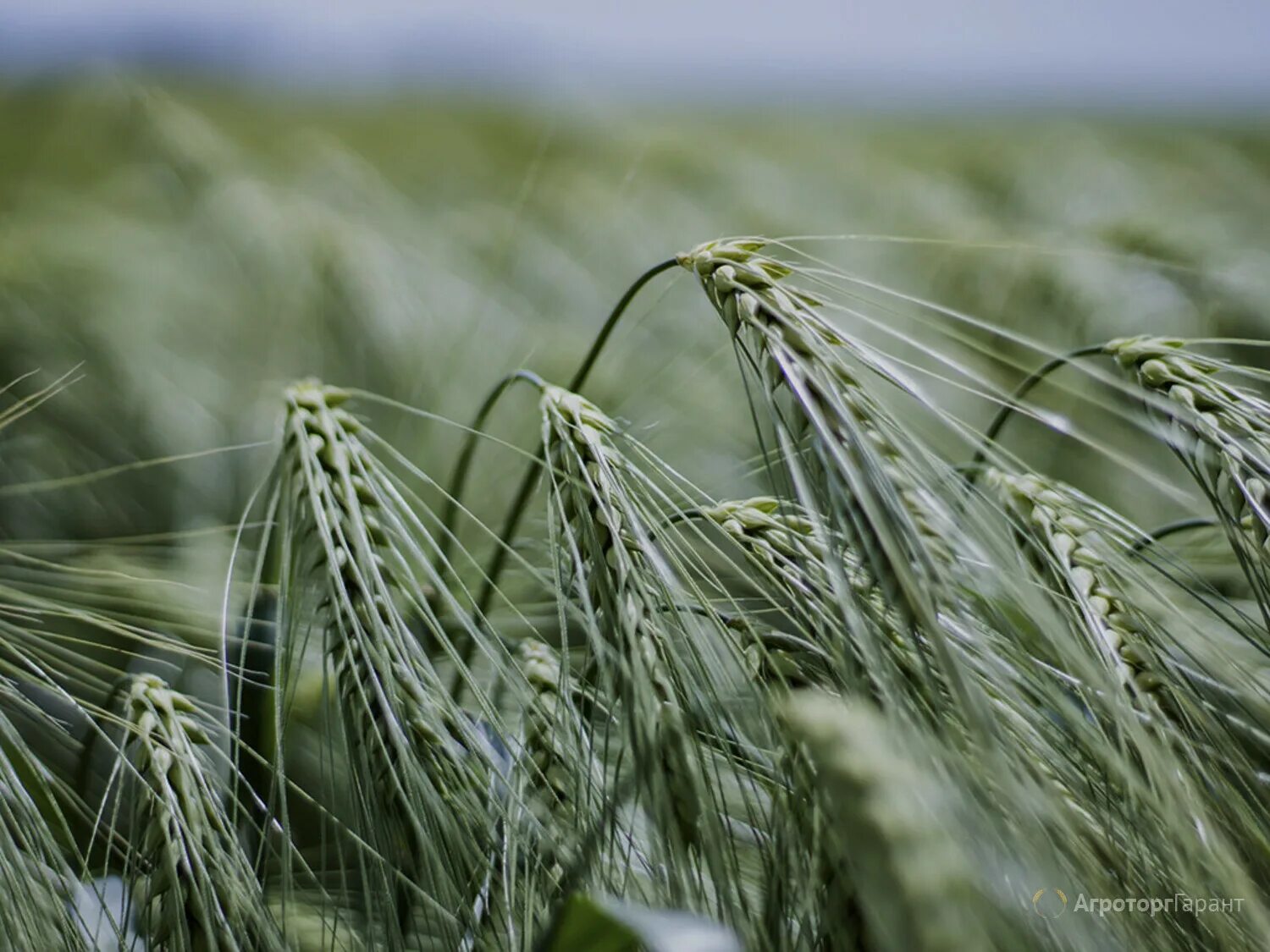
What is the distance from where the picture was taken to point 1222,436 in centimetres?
27

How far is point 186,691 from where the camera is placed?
439 mm

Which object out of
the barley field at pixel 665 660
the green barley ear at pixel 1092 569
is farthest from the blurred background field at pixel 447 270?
the green barley ear at pixel 1092 569

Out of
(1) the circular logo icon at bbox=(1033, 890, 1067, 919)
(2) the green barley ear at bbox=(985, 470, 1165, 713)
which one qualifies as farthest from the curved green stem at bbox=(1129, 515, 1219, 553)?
(1) the circular logo icon at bbox=(1033, 890, 1067, 919)

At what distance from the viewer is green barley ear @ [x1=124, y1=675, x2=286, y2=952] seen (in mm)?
267

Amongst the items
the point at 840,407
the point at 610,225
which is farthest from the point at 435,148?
the point at 840,407

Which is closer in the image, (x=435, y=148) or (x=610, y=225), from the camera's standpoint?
(x=610, y=225)

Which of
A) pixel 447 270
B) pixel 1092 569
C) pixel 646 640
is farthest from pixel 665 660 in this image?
pixel 447 270

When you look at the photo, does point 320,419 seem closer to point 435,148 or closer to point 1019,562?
point 1019,562

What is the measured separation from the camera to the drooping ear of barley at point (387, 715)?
0.85 ft

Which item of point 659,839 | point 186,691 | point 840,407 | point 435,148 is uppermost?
point 435,148

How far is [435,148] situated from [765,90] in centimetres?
65

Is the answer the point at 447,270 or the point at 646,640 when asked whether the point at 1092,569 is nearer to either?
the point at 646,640

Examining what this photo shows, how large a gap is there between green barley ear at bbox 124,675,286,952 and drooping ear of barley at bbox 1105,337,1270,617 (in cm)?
29

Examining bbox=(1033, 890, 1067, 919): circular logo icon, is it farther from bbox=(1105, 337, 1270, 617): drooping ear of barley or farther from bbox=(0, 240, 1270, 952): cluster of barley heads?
bbox=(1105, 337, 1270, 617): drooping ear of barley
